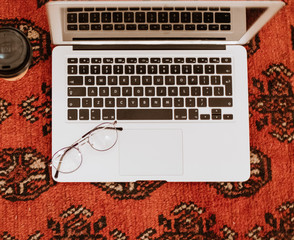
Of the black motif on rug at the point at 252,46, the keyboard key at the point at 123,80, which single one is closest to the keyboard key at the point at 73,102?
the keyboard key at the point at 123,80

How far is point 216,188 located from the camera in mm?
821

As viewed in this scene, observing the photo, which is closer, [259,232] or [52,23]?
[52,23]

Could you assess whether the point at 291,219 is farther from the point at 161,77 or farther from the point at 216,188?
the point at 161,77

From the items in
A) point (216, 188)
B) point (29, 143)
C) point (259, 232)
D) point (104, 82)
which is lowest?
point (259, 232)

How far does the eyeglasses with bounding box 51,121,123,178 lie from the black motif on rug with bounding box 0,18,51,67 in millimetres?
218

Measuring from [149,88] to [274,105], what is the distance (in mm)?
310

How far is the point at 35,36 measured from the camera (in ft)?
2.70

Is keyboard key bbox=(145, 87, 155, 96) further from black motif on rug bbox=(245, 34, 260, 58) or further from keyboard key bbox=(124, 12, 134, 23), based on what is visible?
black motif on rug bbox=(245, 34, 260, 58)

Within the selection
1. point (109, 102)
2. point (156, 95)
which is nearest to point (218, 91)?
point (156, 95)

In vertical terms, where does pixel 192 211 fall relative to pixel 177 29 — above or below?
below

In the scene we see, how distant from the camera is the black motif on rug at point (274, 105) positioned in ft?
2.75

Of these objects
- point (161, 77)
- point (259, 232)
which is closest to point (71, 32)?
point (161, 77)

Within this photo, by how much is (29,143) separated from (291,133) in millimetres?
619

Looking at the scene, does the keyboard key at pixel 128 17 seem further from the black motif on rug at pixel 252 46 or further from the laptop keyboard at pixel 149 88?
the black motif on rug at pixel 252 46
